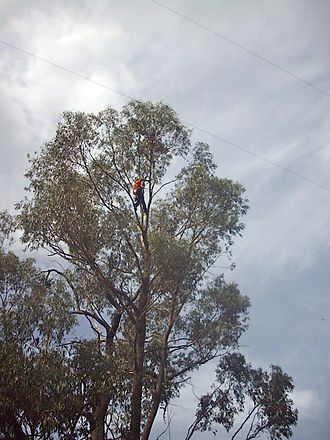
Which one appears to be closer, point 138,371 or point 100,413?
point 100,413

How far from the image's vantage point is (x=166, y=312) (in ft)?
52.3

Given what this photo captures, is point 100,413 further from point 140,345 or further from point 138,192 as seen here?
point 138,192

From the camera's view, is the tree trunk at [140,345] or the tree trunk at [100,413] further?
the tree trunk at [140,345]

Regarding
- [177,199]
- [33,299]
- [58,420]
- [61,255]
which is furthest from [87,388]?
[177,199]

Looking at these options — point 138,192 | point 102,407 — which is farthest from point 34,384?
point 138,192

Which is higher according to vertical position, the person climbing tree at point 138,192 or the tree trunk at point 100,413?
the person climbing tree at point 138,192

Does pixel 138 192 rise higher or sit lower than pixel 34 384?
higher

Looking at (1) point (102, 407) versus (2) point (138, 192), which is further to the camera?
(2) point (138, 192)

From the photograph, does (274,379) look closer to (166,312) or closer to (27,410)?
(166,312)

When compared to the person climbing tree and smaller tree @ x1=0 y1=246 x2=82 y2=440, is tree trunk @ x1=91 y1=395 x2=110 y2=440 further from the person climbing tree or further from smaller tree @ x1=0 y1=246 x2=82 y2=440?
the person climbing tree

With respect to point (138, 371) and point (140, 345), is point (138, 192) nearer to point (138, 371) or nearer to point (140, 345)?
point (140, 345)

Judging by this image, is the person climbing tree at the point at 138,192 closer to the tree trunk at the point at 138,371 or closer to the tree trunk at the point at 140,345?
the tree trunk at the point at 140,345

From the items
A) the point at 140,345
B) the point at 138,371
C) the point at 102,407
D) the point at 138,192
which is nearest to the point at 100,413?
the point at 102,407

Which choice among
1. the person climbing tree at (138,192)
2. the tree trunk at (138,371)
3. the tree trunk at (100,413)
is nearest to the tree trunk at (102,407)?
the tree trunk at (100,413)
